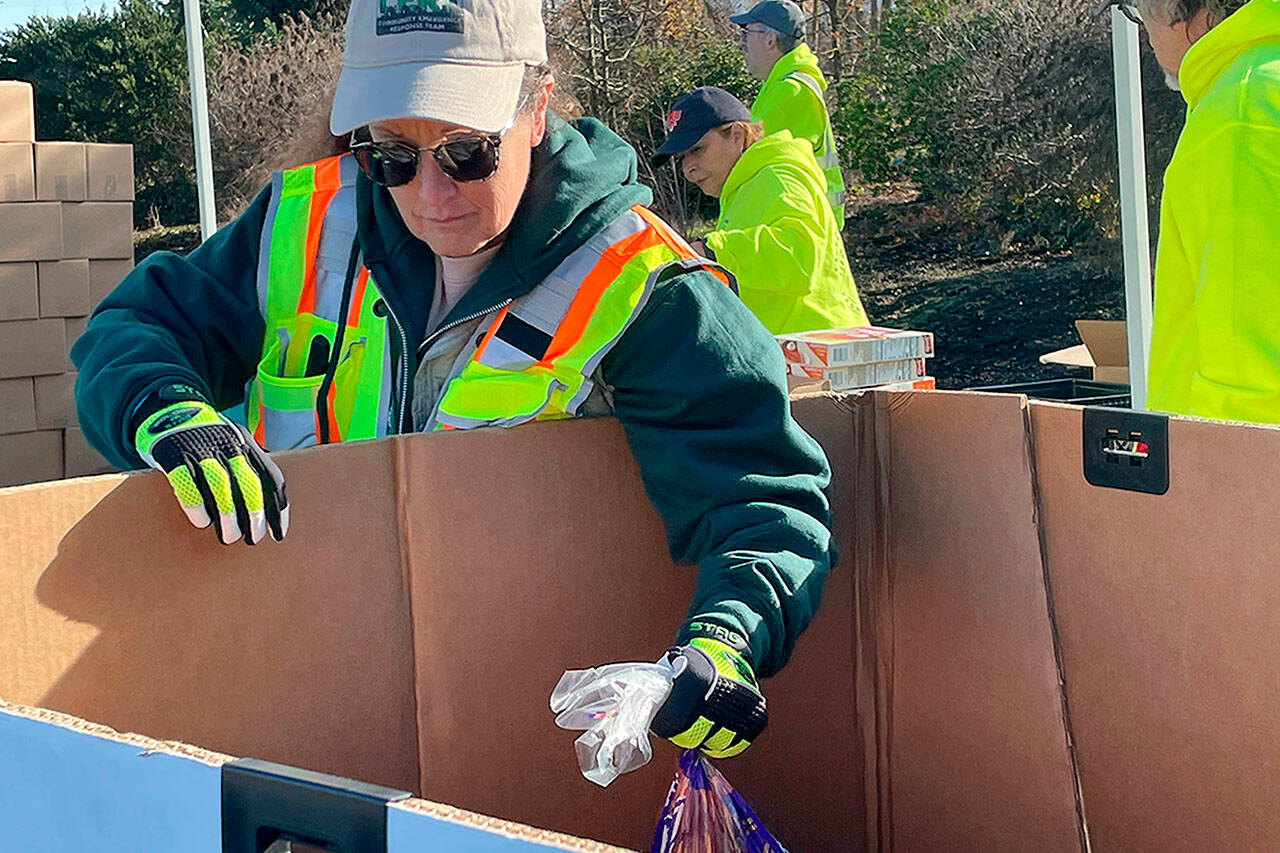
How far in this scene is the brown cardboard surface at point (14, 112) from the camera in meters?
4.77

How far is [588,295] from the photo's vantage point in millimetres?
1596

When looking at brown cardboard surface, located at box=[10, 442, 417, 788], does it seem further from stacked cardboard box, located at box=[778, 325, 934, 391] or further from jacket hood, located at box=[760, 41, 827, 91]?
jacket hood, located at box=[760, 41, 827, 91]

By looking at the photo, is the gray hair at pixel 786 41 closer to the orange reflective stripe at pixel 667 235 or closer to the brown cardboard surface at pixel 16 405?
the brown cardboard surface at pixel 16 405

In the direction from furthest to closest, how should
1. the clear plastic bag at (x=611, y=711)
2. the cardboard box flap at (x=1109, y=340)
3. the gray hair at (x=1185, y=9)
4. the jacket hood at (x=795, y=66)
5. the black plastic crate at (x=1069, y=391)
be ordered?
1. the jacket hood at (x=795, y=66)
2. the cardboard box flap at (x=1109, y=340)
3. the black plastic crate at (x=1069, y=391)
4. the gray hair at (x=1185, y=9)
5. the clear plastic bag at (x=611, y=711)

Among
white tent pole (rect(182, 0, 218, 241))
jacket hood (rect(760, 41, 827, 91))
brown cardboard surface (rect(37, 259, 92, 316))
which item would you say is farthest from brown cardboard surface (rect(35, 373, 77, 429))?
jacket hood (rect(760, 41, 827, 91))

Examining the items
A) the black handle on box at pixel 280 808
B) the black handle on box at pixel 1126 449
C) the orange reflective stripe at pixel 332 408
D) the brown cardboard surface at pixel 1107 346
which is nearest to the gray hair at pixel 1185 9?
the black handle on box at pixel 1126 449

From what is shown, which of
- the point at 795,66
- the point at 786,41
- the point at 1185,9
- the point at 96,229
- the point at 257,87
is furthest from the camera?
the point at 257,87

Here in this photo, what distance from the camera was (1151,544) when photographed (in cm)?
139

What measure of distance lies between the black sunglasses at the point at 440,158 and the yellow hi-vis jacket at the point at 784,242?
2.41 m

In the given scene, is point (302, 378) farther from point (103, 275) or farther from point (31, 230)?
point (103, 275)

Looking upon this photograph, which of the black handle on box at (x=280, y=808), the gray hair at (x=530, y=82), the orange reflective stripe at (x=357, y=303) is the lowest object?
the black handle on box at (x=280, y=808)

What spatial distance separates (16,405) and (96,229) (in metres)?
0.66

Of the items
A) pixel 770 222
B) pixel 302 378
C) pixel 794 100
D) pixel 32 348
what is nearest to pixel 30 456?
pixel 32 348

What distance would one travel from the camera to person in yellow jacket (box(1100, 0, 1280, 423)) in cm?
184
